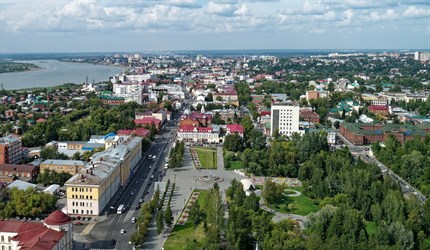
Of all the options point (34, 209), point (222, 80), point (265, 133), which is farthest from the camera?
point (222, 80)

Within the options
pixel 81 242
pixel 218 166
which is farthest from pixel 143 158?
pixel 81 242

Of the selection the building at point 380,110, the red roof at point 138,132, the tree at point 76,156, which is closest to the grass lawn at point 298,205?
the tree at point 76,156

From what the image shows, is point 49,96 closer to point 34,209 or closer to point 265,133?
point 265,133

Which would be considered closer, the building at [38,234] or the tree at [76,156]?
the building at [38,234]

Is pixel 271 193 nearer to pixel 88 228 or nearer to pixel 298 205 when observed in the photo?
pixel 298 205

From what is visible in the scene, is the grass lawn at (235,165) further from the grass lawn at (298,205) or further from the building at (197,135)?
the building at (197,135)
